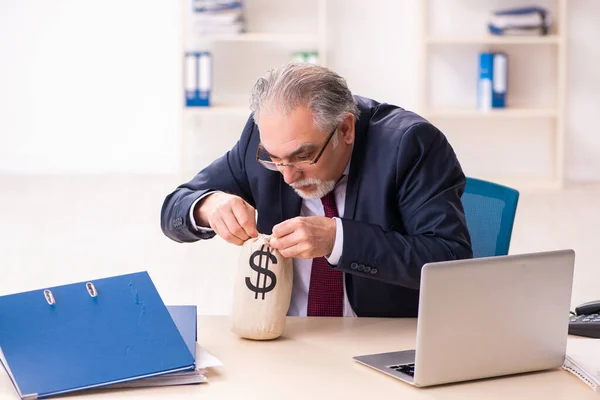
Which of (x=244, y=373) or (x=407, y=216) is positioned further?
(x=407, y=216)

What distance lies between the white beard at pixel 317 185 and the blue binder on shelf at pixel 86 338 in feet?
1.54

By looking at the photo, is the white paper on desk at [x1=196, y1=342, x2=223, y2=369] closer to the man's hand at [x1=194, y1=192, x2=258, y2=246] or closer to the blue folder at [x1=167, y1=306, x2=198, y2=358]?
the blue folder at [x1=167, y1=306, x2=198, y2=358]

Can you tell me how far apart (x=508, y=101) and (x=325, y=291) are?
4567mm

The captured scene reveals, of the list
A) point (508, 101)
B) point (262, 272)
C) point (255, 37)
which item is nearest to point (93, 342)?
point (262, 272)

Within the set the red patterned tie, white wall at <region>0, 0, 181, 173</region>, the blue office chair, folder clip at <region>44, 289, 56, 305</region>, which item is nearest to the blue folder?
folder clip at <region>44, 289, 56, 305</region>

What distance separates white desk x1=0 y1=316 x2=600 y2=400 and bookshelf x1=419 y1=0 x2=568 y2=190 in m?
4.45

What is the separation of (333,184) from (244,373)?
606 millimetres

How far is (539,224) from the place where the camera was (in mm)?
5086

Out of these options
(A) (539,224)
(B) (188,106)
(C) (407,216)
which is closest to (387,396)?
(C) (407,216)

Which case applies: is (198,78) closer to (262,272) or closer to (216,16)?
(216,16)

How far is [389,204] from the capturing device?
2.02 m

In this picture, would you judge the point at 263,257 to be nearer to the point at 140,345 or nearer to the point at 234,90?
the point at 140,345

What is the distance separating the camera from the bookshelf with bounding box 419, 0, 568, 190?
6.20 meters

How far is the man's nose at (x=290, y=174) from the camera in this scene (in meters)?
1.94
